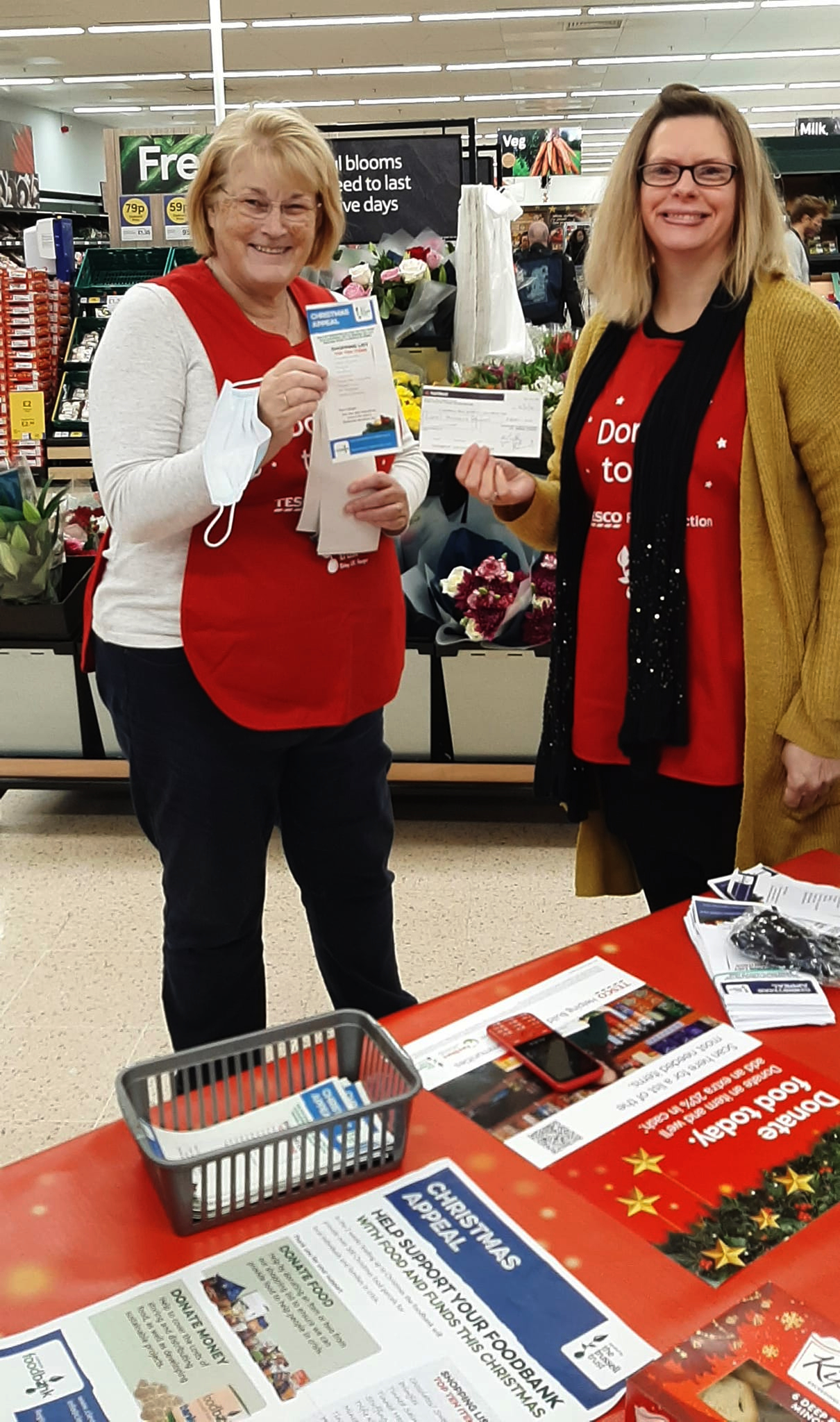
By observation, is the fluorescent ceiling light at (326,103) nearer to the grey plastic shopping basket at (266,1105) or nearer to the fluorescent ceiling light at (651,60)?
the fluorescent ceiling light at (651,60)

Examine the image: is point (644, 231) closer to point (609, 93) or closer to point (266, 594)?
point (266, 594)

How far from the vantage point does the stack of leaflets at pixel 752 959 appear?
4.28 ft

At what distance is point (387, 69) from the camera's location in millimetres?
16500

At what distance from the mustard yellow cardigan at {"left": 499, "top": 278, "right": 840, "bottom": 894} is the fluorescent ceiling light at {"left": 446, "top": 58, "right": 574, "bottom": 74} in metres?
16.7

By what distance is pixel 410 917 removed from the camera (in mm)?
3232

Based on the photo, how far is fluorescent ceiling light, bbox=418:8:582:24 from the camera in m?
13.0

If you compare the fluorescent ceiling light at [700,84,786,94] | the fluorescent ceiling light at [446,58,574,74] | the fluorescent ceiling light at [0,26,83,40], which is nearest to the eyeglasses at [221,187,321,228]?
the fluorescent ceiling light at [0,26,83,40]

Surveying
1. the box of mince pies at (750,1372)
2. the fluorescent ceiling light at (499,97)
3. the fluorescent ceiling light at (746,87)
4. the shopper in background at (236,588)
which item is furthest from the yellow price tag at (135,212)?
the fluorescent ceiling light at (499,97)

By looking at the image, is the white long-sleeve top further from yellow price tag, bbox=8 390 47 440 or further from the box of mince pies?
yellow price tag, bbox=8 390 47 440

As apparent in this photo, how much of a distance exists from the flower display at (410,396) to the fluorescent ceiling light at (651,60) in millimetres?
14944

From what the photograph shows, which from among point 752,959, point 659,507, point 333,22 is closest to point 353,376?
point 659,507

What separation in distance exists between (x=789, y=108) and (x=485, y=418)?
2261cm

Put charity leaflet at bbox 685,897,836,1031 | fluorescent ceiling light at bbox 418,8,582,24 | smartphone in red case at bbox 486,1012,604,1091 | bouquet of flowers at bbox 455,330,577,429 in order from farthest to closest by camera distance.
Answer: fluorescent ceiling light at bbox 418,8,582,24 → bouquet of flowers at bbox 455,330,577,429 → charity leaflet at bbox 685,897,836,1031 → smartphone in red case at bbox 486,1012,604,1091

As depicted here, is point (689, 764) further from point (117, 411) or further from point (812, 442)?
point (117, 411)
